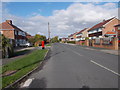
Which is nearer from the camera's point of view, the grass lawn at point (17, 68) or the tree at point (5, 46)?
the grass lawn at point (17, 68)

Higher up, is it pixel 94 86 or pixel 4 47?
pixel 4 47

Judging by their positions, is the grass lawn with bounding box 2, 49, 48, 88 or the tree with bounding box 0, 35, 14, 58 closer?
the grass lawn with bounding box 2, 49, 48, 88

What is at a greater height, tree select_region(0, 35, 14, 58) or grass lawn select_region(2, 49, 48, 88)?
tree select_region(0, 35, 14, 58)

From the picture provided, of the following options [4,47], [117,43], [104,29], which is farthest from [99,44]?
[4,47]

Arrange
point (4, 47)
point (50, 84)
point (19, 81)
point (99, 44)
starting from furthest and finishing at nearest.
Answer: point (99, 44) → point (4, 47) → point (19, 81) → point (50, 84)

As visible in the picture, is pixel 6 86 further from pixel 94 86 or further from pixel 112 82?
pixel 112 82

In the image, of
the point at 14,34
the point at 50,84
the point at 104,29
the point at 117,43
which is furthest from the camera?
the point at 104,29

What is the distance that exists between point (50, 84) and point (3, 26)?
3337cm

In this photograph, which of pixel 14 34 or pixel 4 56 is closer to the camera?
pixel 4 56

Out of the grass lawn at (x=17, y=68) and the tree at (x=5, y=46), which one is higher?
the tree at (x=5, y=46)

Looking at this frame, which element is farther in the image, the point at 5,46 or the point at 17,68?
the point at 5,46

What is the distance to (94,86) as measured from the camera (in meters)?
4.05

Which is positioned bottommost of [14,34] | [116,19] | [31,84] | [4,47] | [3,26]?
[31,84]

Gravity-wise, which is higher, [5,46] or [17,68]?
[5,46]
